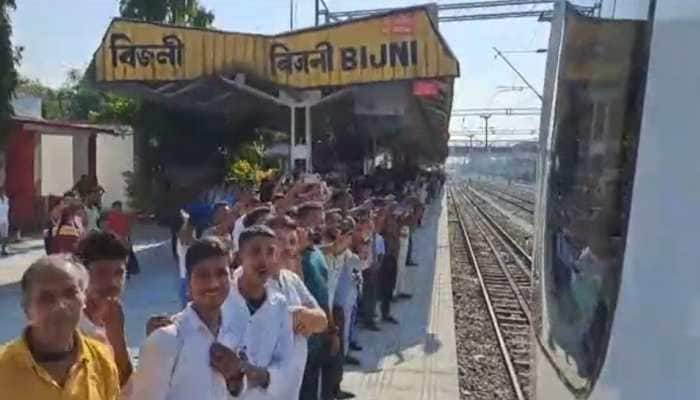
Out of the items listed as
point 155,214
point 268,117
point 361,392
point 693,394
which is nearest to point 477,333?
point 361,392

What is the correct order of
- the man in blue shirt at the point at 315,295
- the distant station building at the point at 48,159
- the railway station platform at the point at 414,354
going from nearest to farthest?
the man in blue shirt at the point at 315,295, the railway station platform at the point at 414,354, the distant station building at the point at 48,159

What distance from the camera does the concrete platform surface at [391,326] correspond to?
380 inches

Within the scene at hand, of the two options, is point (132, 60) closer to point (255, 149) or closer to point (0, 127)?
point (0, 127)

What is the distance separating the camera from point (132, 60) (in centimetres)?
1764

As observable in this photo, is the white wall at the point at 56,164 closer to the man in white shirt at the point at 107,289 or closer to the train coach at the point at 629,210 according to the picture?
the man in white shirt at the point at 107,289

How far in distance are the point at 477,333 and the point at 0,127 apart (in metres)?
12.8

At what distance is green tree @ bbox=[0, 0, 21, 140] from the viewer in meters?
21.8

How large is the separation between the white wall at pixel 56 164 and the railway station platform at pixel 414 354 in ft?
47.7

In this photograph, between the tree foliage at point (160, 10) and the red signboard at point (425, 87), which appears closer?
the red signboard at point (425, 87)

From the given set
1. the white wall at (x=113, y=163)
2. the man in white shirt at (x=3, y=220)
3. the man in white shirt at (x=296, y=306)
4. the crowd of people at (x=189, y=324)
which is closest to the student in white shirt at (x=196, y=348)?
the crowd of people at (x=189, y=324)

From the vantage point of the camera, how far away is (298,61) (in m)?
17.4

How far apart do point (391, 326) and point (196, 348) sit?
375 inches

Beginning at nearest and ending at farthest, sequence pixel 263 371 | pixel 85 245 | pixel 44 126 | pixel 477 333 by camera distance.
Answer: pixel 85 245 < pixel 263 371 < pixel 477 333 < pixel 44 126

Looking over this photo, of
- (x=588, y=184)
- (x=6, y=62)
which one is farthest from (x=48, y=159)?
(x=588, y=184)
